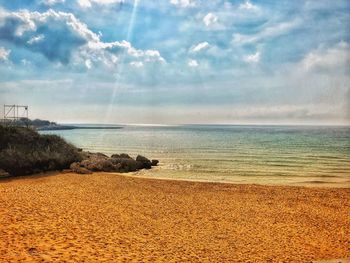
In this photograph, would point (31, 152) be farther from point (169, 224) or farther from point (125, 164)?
point (169, 224)

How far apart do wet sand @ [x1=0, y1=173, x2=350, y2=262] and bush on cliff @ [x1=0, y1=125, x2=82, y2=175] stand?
18.9 ft

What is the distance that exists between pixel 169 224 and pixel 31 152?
20304 mm

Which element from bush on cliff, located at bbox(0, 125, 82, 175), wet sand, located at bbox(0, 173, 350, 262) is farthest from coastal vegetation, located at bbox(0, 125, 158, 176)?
wet sand, located at bbox(0, 173, 350, 262)

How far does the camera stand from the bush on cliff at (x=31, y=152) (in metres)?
28.4

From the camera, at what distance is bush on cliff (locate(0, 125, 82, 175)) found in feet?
93.1

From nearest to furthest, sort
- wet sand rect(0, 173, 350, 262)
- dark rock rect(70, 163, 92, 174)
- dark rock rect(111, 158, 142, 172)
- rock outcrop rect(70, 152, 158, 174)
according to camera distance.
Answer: wet sand rect(0, 173, 350, 262) < dark rock rect(70, 163, 92, 174) < rock outcrop rect(70, 152, 158, 174) < dark rock rect(111, 158, 142, 172)

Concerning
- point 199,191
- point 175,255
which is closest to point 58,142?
point 199,191

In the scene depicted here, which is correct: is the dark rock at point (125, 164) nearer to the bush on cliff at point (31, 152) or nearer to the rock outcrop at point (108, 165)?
the rock outcrop at point (108, 165)

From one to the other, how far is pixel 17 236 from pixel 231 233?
8.66 m

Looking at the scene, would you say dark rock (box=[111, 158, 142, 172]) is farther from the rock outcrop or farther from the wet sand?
the wet sand

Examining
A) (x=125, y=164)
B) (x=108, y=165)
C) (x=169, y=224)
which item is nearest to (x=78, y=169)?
(x=108, y=165)

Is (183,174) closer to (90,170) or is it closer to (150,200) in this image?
(90,170)

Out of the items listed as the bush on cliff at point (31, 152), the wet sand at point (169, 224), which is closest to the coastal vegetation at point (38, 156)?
the bush on cliff at point (31, 152)

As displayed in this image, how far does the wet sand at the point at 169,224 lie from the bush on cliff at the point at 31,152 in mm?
5764
